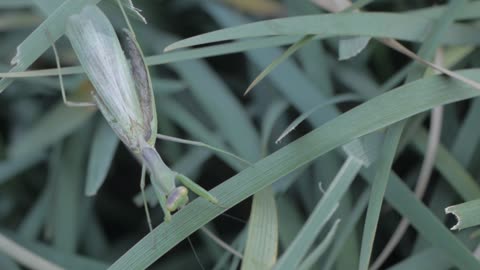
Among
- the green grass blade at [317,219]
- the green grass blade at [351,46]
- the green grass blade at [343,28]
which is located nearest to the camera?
the green grass blade at [317,219]

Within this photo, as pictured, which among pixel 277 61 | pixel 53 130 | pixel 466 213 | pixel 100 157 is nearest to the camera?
pixel 466 213

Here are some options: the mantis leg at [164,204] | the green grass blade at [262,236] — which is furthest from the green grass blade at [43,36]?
the green grass blade at [262,236]

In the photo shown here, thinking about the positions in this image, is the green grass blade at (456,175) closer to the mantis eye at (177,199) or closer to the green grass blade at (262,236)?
the green grass blade at (262,236)

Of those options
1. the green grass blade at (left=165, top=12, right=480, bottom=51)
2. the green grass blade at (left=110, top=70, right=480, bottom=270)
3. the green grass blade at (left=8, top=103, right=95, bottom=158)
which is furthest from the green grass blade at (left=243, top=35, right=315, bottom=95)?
the green grass blade at (left=8, top=103, right=95, bottom=158)

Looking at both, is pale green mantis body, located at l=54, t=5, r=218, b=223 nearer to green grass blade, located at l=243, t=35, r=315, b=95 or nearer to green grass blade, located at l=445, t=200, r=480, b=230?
green grass blade, located at l=243, t=35, r=315, b=95

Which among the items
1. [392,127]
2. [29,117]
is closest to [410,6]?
[392,127]

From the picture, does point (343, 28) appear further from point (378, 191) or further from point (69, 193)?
point (69, 193)

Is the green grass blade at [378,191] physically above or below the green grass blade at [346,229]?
above

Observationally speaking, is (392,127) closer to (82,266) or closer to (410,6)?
(410,6)

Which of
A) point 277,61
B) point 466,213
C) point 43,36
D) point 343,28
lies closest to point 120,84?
point 43,36
